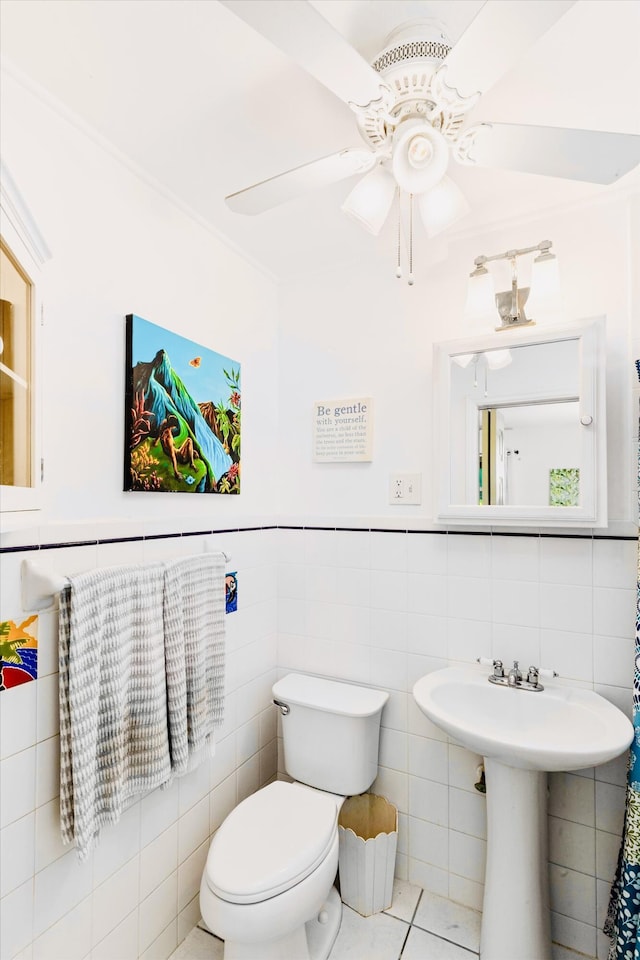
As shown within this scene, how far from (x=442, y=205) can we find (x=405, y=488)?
0.96 metres

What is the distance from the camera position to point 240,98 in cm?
115

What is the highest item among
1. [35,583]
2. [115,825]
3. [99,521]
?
[99,521]

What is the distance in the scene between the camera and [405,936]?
1.52m

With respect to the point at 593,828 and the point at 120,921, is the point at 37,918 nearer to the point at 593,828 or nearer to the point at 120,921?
the point at 120,921

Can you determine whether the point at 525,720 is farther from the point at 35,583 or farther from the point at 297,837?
the point at 35,583

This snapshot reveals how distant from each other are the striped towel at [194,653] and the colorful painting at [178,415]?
276 millimetres

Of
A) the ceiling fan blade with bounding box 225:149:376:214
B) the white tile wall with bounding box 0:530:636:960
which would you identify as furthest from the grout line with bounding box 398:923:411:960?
the ceiling fan blade with bounding box 225:149:376:214

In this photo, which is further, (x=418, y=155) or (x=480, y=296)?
(x=480, y=296)

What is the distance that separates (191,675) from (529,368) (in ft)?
4.80

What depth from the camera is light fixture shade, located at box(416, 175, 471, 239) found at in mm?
1176

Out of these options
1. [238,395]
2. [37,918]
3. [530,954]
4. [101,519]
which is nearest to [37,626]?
[101,519]

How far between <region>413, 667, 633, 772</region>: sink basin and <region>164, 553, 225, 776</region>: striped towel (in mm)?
664

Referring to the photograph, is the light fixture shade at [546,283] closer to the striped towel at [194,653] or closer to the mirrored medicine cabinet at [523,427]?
the mirrored medicine cabinet at [523,427]

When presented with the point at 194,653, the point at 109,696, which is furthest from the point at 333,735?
the point at 109,696
